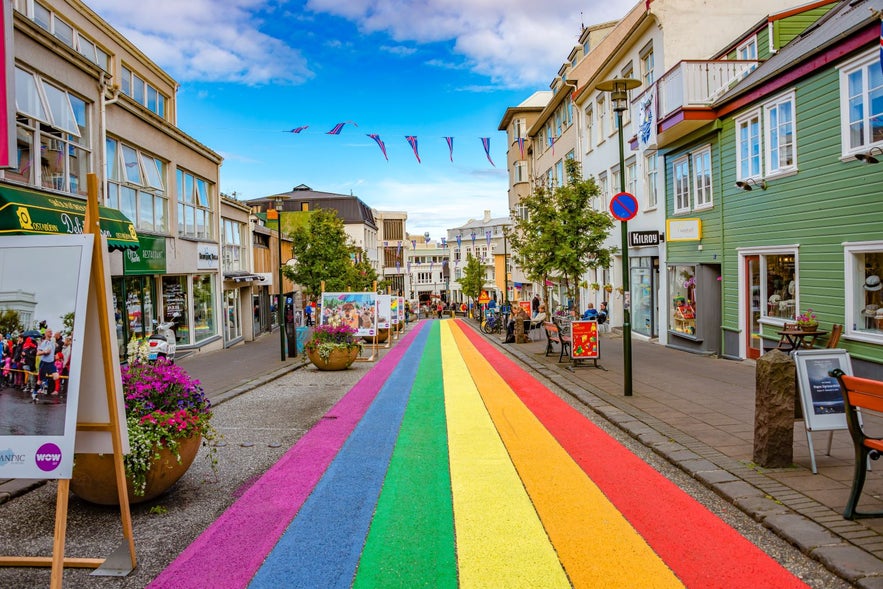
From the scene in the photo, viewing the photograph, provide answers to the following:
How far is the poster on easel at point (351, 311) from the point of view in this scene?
66.5ft

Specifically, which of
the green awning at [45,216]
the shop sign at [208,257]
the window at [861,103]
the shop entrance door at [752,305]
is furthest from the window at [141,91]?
the window at [861,103]

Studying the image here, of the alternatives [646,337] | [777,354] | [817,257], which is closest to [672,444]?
[777,354]

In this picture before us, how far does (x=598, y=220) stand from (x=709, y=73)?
4.62 metres

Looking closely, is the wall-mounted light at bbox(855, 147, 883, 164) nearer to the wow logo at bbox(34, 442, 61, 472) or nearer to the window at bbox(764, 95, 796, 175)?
the window at bbox(764, 95, 796, 175)

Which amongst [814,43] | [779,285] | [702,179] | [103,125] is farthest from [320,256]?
[814,43]

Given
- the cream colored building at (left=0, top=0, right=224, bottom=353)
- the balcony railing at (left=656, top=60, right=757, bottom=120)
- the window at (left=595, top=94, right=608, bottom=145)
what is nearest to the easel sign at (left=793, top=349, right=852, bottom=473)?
the cream colored building at (left=0, top=0, right=224, bottom=353)

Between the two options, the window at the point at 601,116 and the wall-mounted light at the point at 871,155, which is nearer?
the wall-mounted light at the point at 871,155

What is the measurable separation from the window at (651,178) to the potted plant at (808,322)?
942 cm

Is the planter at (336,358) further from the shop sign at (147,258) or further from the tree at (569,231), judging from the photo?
the tree at (569,231)

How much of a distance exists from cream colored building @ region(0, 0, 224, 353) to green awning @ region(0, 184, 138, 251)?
0.28 ft

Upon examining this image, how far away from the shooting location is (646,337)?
74.4 feet

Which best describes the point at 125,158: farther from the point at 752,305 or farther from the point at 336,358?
the point at 752,305

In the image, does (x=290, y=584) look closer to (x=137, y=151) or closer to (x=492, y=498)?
(x=492, y=498)

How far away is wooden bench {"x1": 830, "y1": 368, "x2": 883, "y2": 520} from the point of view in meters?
4.66
